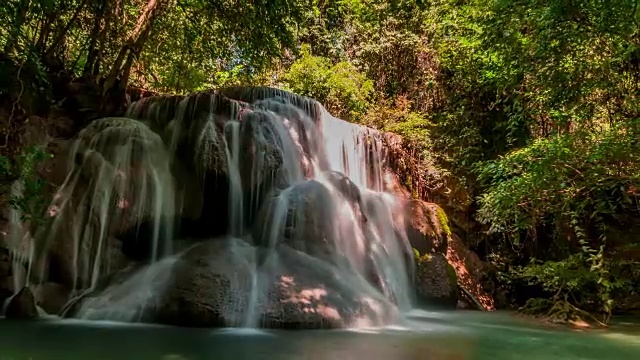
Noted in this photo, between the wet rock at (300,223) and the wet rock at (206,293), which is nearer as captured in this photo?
the wet rock at (206,293)

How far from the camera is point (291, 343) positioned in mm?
5305

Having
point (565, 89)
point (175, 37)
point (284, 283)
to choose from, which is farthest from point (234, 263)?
point (175, 37)

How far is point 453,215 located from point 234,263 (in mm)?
7860

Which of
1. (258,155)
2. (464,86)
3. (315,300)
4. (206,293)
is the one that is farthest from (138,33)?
(464,86)

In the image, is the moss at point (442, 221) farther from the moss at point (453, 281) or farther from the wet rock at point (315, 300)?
the wet rock at point (315, 300)

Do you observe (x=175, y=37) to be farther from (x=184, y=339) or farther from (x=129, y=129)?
(x=184, y=339)

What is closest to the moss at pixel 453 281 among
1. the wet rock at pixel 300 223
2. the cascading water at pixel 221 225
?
the cascading water at pixel 221 225

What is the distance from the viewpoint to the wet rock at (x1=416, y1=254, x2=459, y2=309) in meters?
9.98

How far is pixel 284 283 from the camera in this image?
21.9 ft

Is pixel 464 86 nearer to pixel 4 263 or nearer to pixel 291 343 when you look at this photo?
pixel 291 343

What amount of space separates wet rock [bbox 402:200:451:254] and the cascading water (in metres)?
0.40

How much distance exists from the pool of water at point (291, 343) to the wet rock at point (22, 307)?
1.57 feet

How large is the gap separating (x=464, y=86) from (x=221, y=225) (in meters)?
9.15

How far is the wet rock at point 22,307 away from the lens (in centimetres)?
662
